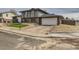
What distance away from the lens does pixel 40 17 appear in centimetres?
206

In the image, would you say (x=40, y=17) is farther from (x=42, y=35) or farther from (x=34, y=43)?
(x=34, y=43)

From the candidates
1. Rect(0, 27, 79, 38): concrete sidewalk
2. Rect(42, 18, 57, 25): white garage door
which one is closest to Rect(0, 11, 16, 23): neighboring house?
Rect(0, 27, 79, 38): concrete sidewalk

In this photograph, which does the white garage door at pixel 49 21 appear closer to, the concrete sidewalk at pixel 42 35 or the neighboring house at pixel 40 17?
the neighboring house at pixel 40 17

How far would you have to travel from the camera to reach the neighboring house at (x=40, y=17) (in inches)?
80.4

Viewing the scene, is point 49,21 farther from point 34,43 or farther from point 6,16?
point 6,16

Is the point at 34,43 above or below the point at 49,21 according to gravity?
below

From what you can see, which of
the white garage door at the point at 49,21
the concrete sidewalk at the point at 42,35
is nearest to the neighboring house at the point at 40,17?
the white garage door at the point at 49,21

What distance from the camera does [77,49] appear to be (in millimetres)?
2012

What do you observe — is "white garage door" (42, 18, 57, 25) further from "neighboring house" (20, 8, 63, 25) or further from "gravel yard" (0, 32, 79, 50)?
"gravel yard" (0, 32, 79, 50)

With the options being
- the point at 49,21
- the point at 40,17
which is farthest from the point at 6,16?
the point at 49,21

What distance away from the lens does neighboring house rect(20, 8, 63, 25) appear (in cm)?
204
